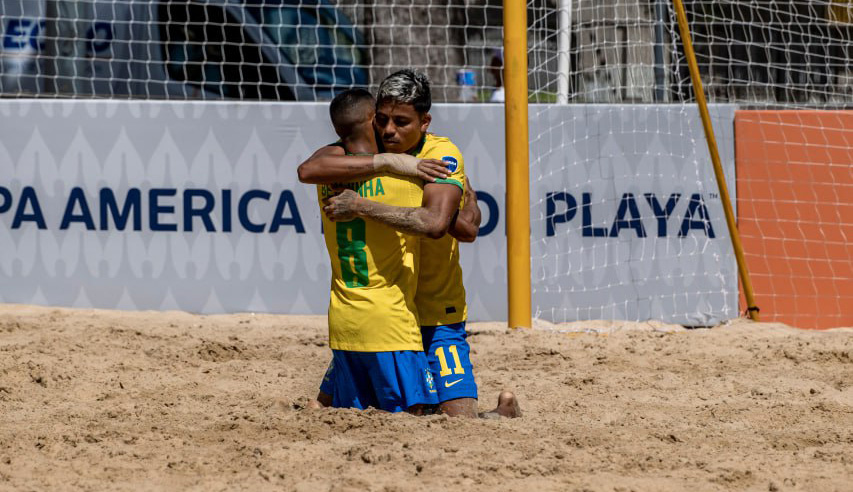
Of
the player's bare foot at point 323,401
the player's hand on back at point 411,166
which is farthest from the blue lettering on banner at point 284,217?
the player's hand on back at point 411,166

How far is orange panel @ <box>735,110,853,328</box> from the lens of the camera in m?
6.91

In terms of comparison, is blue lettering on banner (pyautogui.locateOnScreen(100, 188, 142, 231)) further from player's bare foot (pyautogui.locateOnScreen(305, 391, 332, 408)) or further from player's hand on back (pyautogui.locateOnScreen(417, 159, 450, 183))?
player's hand on back (pyautogui.locateOnScreen(417, 159, 450, 183))

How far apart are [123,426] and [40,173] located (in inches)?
151

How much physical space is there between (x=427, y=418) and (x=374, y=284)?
1.65ft

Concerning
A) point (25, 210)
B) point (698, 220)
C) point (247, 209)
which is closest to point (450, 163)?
point (247, 209)

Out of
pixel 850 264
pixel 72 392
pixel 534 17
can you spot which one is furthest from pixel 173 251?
pixel 850 264

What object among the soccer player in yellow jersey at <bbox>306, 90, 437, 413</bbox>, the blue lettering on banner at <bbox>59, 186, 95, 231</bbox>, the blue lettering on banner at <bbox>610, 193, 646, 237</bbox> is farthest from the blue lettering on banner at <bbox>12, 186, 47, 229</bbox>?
the soccer player in yellow jersey at <bbox>306, 90, 437, 413</bbox>

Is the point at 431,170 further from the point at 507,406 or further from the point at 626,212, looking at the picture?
the point at 626,212

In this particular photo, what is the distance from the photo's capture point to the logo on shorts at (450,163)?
3.53m

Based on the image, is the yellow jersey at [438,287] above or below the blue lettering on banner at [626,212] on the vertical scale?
below

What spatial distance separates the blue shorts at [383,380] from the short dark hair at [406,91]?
2.80 ft

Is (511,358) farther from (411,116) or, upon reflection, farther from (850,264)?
(850,264)

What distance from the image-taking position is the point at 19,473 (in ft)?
10.4

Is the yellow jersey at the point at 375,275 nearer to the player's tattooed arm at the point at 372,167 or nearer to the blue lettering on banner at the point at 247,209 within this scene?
the player's tattooed arm at the point at 372,167
